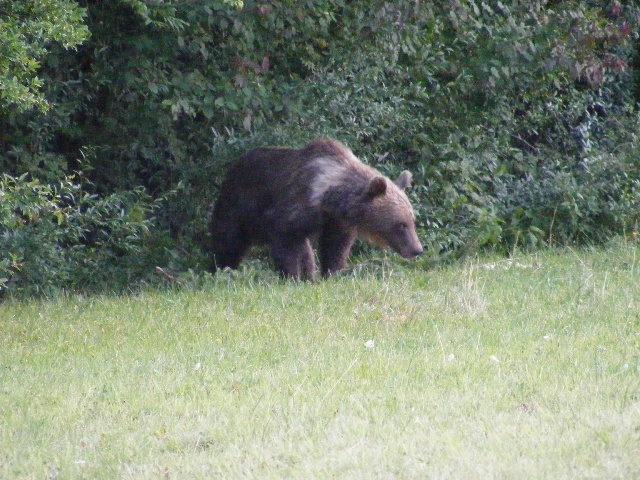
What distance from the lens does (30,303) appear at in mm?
10531

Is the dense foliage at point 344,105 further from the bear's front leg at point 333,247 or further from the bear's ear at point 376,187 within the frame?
the bear's ear at point 376,187

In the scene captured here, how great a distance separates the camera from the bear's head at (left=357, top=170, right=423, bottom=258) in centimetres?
1107

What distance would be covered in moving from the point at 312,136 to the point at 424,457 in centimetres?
837

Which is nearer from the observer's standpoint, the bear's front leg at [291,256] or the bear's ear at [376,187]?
the bear's ear at [376,187]

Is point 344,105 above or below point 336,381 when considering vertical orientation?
above

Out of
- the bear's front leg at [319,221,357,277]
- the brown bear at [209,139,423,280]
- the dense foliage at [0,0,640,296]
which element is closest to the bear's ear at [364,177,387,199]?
the brown bear at [209,139,423,280]

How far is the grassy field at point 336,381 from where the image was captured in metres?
5.09

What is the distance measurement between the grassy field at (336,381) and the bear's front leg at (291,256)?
1.11m

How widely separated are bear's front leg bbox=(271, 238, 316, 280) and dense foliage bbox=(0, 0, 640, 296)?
1669mm

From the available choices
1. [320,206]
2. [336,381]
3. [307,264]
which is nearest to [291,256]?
[307,264]

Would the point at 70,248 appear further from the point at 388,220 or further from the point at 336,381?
the point at 336,381

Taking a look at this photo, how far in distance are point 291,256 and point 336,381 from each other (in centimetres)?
479

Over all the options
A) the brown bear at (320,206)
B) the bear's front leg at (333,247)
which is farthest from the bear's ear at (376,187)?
the bear's front leg at (333,247)

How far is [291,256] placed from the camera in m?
11.1
